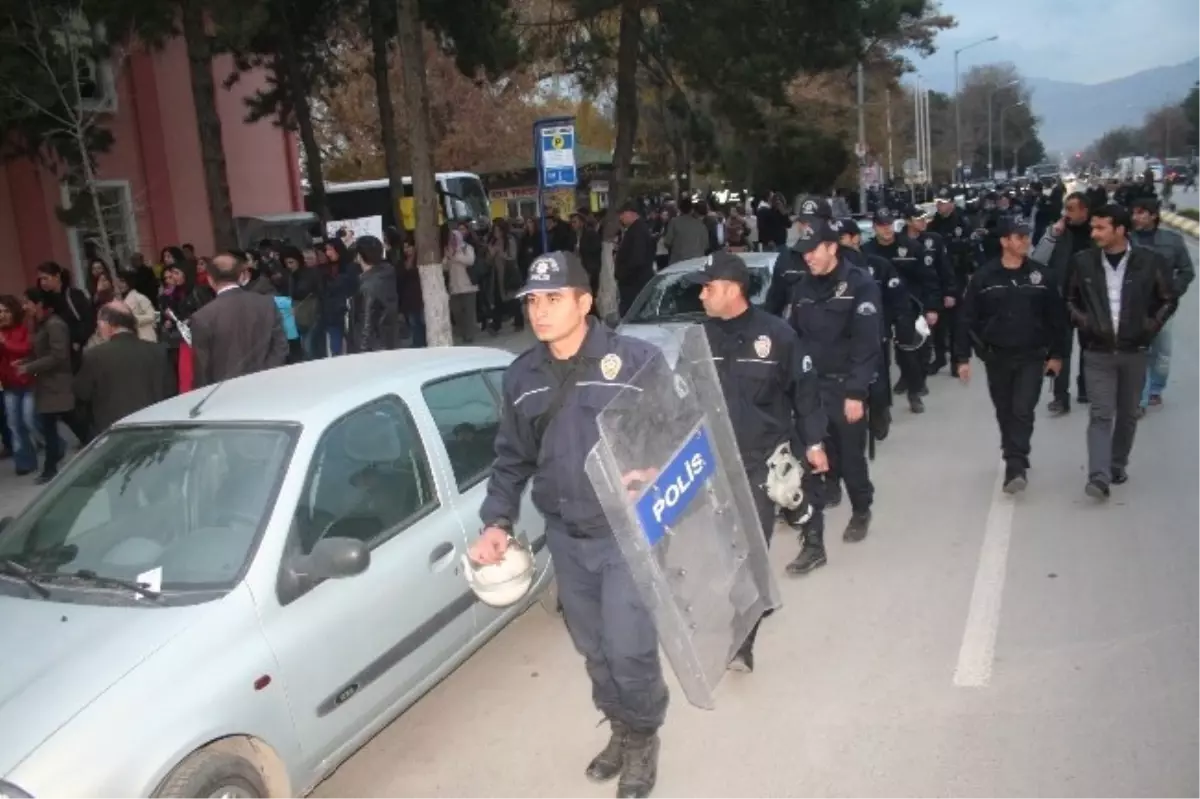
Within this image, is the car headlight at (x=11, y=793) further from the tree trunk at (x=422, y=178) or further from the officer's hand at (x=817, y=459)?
the tree trunk at (x=422, y=178)

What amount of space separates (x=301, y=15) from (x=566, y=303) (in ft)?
59.9

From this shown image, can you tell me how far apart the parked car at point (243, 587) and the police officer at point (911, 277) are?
5.81 m

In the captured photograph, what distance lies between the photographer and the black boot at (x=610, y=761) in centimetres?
393

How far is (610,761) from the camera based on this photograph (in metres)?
3.94

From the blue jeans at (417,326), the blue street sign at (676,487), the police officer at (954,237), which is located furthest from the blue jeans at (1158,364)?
the blue jeans at (417,326)

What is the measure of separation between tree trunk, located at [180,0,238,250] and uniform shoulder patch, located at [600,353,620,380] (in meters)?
10.7

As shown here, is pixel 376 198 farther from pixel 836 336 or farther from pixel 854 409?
pixel 854 409

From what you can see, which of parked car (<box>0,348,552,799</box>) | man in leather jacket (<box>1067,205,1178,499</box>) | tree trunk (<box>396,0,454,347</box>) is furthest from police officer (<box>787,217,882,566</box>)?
tree trunk (<box>396,0,454,347</box>)

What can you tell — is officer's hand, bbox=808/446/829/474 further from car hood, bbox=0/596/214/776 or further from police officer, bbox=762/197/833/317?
car hood, bbox=0/596/214/776

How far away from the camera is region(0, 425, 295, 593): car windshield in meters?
3.57

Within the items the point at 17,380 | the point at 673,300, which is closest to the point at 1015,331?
the point at 673,300

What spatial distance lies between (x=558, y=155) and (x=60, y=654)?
11487 mm

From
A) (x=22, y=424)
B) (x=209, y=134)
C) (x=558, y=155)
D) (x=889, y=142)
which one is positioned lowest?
(x=22, y=424)

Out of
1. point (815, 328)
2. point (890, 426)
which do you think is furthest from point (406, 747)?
point (890, 426)
